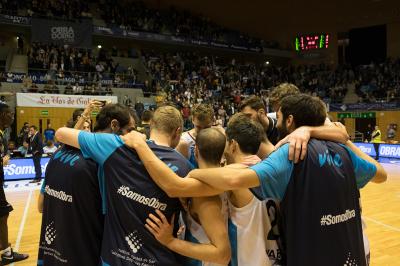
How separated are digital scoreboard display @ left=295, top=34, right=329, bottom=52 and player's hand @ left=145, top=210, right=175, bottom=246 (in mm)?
30750

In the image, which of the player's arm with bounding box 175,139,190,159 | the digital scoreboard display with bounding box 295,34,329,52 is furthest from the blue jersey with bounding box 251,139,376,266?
the digital scoreboard display with bounding box 295,34,329,52

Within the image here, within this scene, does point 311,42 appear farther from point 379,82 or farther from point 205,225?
point 205,225

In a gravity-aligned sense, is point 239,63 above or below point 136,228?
above

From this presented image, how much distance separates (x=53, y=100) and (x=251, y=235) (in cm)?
1789

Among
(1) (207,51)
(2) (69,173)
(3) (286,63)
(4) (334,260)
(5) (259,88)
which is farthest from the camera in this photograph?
(3) (286,63)

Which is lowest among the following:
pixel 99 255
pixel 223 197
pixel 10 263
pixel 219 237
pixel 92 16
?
pixel 10 263

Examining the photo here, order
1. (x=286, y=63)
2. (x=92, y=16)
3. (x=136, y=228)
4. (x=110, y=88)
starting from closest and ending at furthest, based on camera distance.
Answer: (x=136, y=228)
(x=110, y=88)
(x=92, y=16)
(x=286, y=63)

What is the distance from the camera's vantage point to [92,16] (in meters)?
24.8

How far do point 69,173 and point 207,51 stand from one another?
2927 centimetres

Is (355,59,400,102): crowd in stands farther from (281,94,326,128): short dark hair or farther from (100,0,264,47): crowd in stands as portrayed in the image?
(281,94,326,128): short dark hair

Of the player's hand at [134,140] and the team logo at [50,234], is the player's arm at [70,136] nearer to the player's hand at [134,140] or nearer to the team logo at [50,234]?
the player's hand at [134,140]

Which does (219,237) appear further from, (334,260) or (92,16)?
(92,16)

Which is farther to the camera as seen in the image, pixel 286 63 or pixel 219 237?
pixel 286 63

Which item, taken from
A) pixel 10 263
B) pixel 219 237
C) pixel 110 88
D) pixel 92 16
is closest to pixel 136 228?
pixel 219 237
